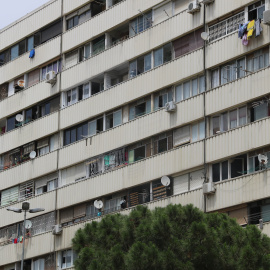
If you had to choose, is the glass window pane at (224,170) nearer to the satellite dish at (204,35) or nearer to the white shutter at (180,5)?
the satellite dish at (204,35)

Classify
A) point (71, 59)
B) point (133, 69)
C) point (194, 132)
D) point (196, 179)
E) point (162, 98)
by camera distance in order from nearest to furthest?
point (196, 179) → point (194, 132) → point (162, 98) → point (133, 69) → point (71, 59)

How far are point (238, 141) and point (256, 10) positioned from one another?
5711mm

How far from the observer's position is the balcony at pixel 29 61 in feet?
179

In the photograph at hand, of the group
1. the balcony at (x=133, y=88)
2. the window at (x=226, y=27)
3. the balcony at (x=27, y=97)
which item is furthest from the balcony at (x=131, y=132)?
the balcony at (x=27, y=97)

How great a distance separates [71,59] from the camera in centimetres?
5325

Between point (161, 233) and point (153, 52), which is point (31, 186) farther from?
point (161, 233)

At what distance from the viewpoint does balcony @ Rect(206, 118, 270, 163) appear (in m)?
40.2

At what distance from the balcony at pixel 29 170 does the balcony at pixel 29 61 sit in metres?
5.65

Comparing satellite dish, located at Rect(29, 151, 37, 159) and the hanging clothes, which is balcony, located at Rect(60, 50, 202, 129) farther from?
the hanging clothes

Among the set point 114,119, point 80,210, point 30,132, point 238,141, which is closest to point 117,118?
point 114,119

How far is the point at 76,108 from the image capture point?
51531mm

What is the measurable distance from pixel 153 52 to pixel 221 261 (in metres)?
16.2

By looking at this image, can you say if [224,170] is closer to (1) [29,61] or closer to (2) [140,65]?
(2) [140,65]

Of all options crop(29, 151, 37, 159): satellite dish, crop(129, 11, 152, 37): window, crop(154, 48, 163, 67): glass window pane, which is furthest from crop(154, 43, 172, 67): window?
crop(29, 151, 37, 159): satellite dish
